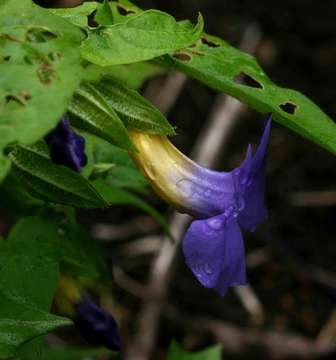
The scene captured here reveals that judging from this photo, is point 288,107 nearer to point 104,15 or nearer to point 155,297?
point 104,15

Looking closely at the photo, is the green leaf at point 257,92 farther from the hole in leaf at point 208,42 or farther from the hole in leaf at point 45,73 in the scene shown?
the hole in leaf at point 45,73

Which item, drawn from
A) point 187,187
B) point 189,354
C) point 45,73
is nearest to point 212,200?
point 187,187

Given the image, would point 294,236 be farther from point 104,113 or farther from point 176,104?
point 104,113

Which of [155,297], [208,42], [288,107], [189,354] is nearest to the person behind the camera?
[288,107]

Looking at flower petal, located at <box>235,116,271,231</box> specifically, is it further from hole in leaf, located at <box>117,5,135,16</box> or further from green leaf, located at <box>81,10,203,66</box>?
hole in leaf, located at <box>117,5,135,16</box>

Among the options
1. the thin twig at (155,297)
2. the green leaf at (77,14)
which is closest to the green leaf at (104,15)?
the green leaf at (77,14)

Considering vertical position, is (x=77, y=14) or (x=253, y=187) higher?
(x=77, y=14)
